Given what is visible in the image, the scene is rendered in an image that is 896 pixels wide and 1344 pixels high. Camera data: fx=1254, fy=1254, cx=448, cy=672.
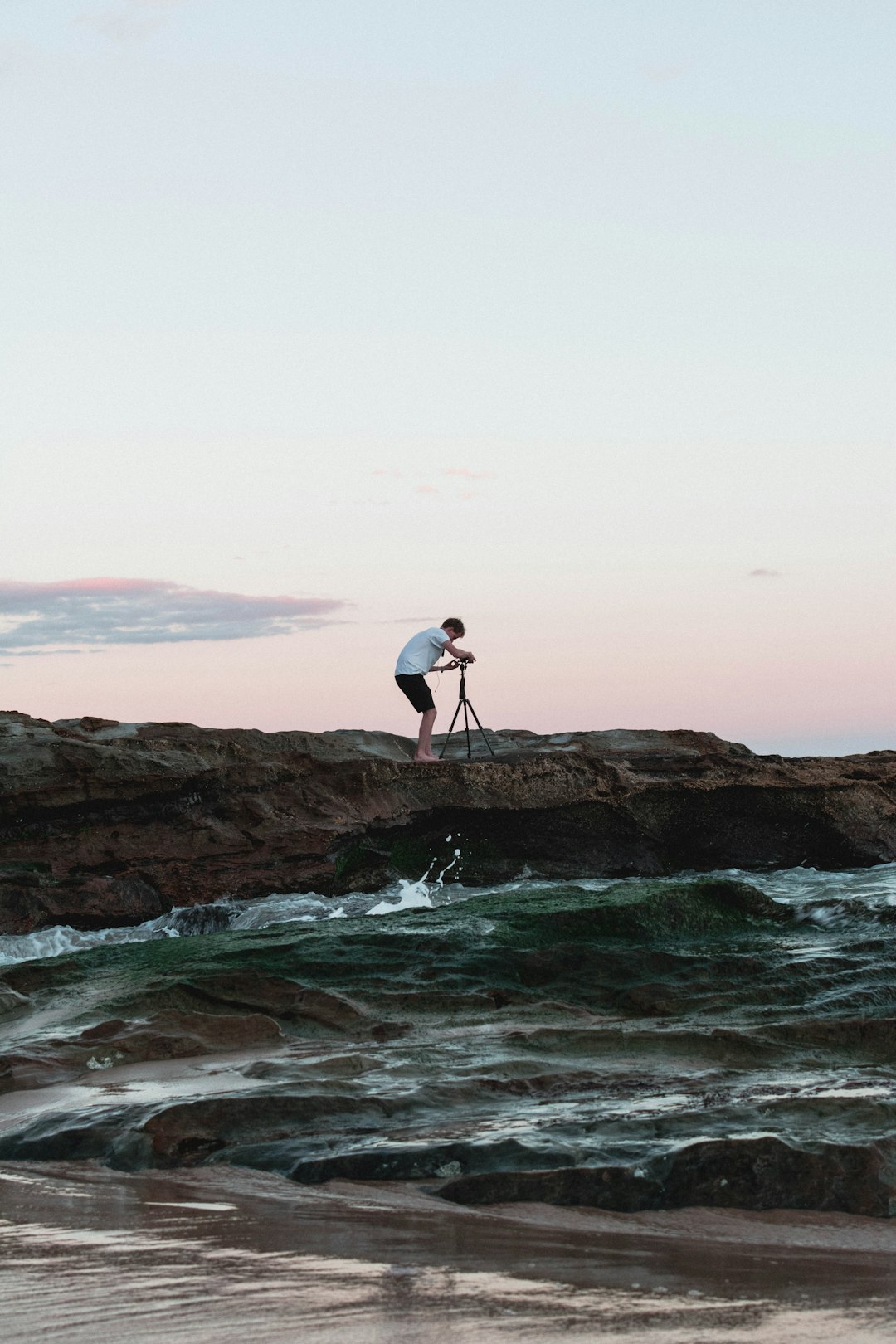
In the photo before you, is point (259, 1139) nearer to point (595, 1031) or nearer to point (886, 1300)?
point (595, 1031)

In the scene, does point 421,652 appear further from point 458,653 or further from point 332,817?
point 332,817

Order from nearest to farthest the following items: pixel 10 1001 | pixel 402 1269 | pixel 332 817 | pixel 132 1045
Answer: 1. pixel 402 1269
2. pixel 132 1045
3. pixel 10 1001
4. pixel 332 817

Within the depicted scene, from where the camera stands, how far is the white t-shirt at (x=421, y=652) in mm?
15594

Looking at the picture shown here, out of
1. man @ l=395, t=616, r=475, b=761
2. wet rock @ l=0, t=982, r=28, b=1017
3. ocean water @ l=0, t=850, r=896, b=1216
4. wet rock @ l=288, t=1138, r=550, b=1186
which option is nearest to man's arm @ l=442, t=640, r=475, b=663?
man @ l=395, t=616, r=475, b=761

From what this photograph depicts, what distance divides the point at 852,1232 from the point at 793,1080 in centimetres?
171

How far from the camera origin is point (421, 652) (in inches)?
619

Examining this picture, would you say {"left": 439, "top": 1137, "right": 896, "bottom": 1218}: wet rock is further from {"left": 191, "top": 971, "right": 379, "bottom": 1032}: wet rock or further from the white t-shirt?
the white t-shirt

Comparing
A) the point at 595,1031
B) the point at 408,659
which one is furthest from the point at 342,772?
the point at 595,1031

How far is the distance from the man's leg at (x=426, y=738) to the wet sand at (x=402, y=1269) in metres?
11.0

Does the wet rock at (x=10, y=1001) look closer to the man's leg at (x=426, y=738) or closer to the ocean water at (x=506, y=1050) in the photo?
the ocean water at (x=506, y=1050)

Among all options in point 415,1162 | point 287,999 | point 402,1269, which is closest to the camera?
point 402,1269

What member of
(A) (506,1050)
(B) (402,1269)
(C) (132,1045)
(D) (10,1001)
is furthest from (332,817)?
(B) (402,1269)

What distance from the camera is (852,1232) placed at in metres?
3.79

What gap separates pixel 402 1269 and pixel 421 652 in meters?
12.6
